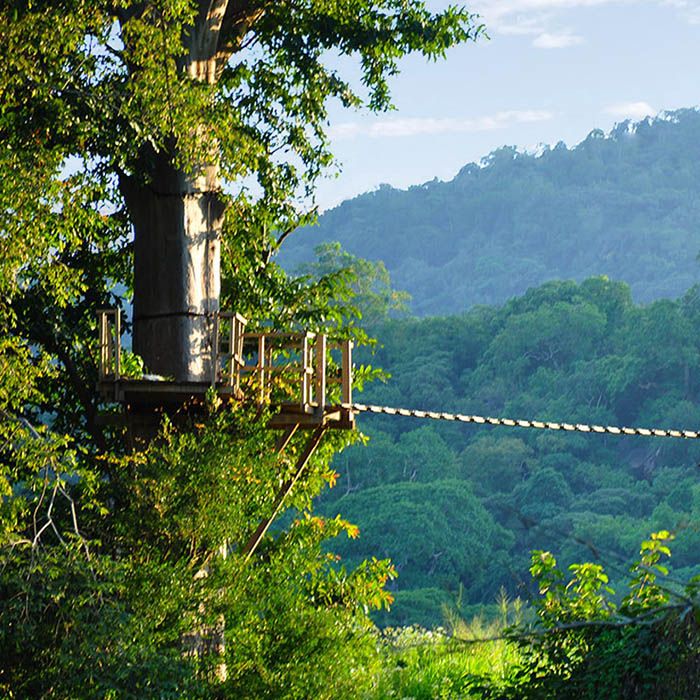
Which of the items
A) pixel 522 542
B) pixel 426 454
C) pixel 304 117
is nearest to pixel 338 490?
pixel 426 454

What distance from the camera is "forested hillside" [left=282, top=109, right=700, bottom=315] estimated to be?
275 feet

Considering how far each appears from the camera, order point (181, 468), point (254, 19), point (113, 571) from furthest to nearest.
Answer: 1. point (254, 19)
2. point (181, 468)
3. point (113, 571)

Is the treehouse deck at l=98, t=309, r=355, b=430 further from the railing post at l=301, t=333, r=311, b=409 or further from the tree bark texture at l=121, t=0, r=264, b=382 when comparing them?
the tree bark texture at l=121, t=0, r=264, b=382

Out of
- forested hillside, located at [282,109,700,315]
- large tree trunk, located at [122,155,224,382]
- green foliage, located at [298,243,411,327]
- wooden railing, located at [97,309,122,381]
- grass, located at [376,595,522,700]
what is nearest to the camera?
wooden railing, located at [97,309,122,381]

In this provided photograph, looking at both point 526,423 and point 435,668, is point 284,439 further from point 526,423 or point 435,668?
point 435,668

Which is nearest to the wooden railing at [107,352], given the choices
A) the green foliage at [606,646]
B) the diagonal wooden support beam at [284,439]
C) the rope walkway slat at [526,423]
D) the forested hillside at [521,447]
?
the diagonal wooden support beam at [284,439]

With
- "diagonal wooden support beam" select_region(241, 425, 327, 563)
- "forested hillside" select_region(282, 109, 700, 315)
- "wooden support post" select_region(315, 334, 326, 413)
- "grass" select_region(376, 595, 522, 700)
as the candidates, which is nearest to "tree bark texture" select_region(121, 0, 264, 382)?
"diagonal wooden support beam" select_region(241, 425, 327, 563)

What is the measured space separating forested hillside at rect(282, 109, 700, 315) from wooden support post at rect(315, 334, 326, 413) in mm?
67891

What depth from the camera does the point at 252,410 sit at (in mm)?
11242

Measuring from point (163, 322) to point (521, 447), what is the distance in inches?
1499

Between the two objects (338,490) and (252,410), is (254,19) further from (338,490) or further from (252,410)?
(338,490)

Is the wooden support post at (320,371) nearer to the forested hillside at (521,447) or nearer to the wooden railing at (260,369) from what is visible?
the wooden railing at (260,369)

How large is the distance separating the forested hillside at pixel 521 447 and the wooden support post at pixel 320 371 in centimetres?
2600

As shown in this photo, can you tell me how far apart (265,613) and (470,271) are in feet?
250
